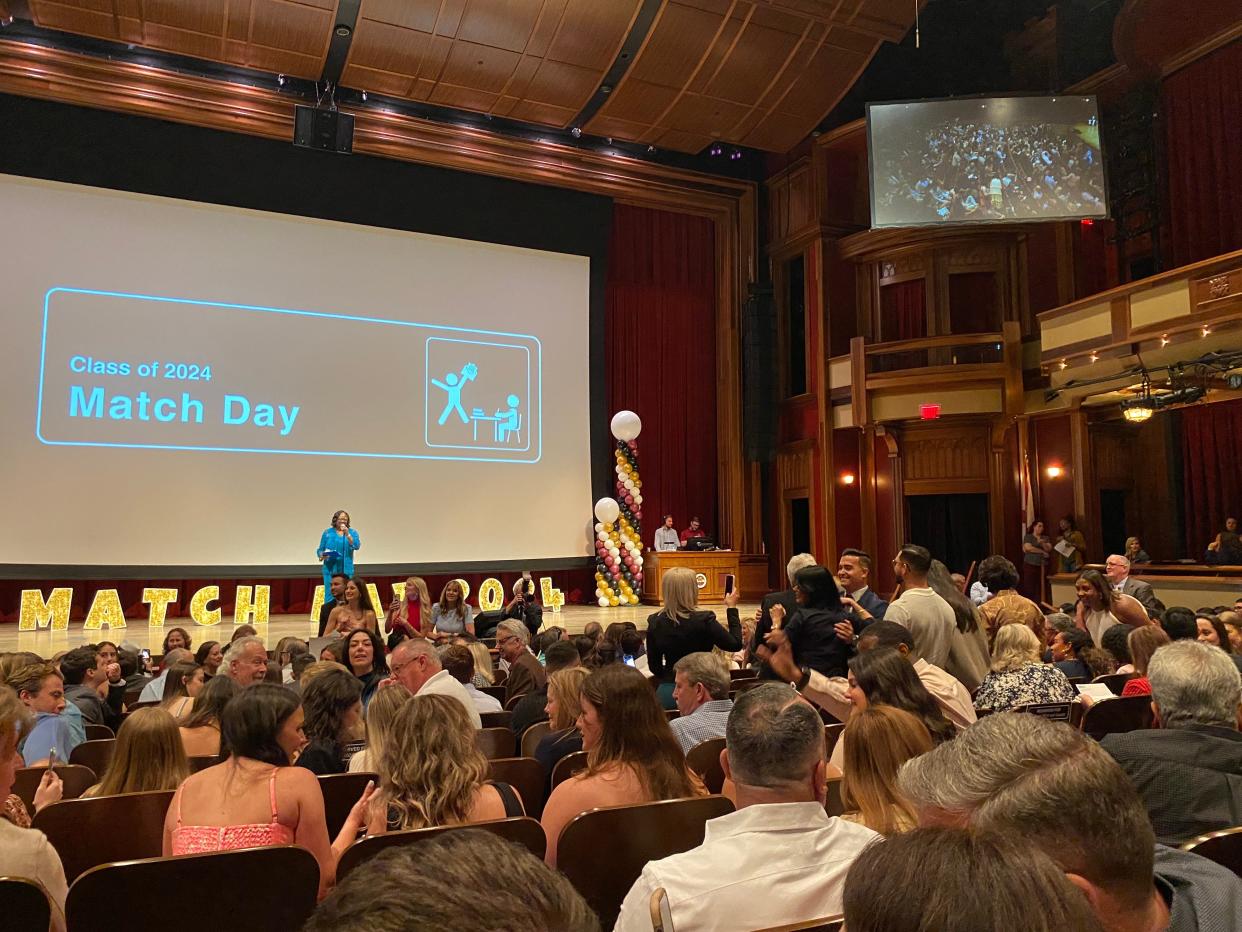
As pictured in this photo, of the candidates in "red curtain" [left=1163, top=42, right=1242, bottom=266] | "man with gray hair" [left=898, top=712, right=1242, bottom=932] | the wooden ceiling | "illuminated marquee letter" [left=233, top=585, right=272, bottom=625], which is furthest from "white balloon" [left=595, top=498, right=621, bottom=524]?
"man with gray hair" [left=898, top=712, right=1242, bottom=932]

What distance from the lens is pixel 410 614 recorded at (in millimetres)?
8531

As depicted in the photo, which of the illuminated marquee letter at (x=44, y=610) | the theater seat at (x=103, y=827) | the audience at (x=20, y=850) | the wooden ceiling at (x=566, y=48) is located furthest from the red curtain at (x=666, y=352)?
the audience at (x=20, y=850)

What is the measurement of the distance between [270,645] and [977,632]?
7189 millimetres

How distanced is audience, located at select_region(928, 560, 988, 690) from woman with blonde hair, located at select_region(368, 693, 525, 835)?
258cm

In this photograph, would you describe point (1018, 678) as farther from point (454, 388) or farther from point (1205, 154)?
point (1205, 154)

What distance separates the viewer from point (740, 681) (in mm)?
5102

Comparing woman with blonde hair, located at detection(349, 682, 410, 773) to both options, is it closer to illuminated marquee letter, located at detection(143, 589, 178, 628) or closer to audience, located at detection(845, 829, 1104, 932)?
audience, located at detection(845, 829, 1104, 932)

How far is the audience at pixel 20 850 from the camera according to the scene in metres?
1.92

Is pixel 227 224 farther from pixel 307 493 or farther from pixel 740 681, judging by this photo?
pixel 740 681

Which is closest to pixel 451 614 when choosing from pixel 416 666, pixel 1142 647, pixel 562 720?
pixel 416 666

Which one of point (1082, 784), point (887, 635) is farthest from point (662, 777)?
point (1082, 784)

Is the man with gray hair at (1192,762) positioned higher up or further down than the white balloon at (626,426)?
further down

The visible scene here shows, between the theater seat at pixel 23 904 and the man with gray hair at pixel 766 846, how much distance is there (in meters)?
1.03

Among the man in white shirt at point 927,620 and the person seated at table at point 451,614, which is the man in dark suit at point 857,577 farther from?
the person seated at table at point 451,614
